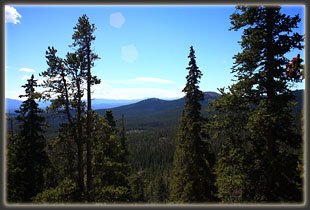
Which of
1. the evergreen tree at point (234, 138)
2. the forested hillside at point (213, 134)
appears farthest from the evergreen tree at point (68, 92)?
the evergreen tree at point (234, 138)

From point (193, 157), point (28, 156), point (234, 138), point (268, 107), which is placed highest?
→ point (268, 107)

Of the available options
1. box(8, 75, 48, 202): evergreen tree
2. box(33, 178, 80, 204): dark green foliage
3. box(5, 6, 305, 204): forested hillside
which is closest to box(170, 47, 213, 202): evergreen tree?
box(5, 6, 305, 204): forested hillside

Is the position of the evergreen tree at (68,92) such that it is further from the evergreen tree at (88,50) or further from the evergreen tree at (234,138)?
the evergreen tree at (234,138)

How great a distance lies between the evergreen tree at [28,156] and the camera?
40.0 ft

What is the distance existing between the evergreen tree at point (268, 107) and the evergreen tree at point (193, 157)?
654cm

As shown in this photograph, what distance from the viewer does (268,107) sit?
6.74 m

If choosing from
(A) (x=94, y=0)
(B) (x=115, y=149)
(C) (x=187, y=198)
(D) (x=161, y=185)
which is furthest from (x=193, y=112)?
(D) (x=161, y=185)

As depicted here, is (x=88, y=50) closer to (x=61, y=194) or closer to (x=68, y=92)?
(x=68, y=92)

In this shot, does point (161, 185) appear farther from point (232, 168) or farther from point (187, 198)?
point (232, 168)

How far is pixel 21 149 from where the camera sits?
537 inches

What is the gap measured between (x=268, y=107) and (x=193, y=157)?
8755mm

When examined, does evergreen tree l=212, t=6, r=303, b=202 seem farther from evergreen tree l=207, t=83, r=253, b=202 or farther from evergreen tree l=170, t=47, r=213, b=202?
evergreen tree l=170, t=47, r=213, b=202

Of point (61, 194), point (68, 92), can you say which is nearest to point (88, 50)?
point (68, 92)

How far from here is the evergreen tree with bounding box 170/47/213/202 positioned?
46.5 ft
